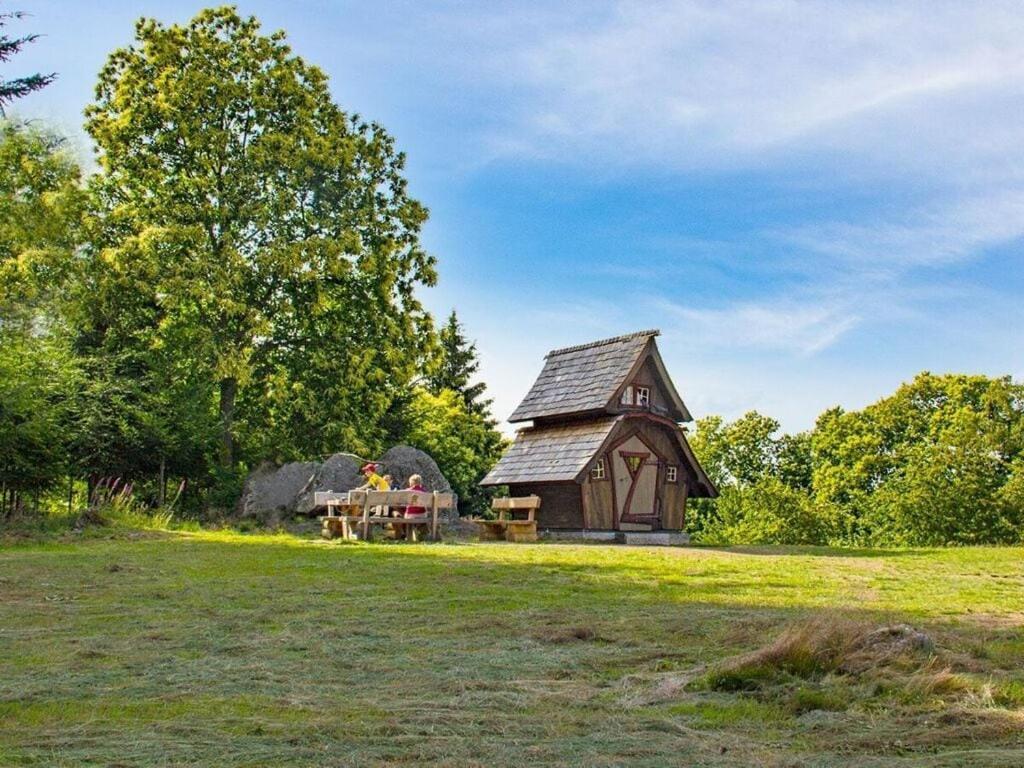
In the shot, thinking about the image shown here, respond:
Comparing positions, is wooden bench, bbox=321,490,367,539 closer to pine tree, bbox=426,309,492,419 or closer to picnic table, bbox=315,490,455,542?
picnic table, bbox=315,490,455,542

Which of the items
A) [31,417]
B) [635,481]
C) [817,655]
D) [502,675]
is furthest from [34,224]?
[817,655]

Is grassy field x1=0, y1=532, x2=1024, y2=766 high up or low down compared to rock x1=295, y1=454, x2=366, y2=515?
down

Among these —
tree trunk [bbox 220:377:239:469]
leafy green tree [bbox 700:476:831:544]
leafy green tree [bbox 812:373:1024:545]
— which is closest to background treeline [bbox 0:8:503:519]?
tree trunk [bbox 220:377:239:469]

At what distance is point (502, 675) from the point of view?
19.5ft

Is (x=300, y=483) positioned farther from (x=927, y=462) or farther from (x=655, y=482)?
(x=927, y=462)

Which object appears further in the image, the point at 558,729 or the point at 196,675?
the point at 196,675

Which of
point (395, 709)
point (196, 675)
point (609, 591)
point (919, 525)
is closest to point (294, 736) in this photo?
point (395, 709)

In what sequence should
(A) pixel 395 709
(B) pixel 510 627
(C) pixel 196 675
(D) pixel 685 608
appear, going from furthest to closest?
1. (D) pixel 685 608
2. (B) pixel 510 627
3. (C) pixel 196 675
4. (A) pixel 395 709

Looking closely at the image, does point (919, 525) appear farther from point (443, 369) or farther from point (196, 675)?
point (196, 675)

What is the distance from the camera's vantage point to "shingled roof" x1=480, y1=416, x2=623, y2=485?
27.4 metres

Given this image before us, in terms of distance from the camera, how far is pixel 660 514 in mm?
29734

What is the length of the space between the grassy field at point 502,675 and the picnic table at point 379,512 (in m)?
8.94

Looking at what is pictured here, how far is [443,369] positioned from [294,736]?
50708 mm

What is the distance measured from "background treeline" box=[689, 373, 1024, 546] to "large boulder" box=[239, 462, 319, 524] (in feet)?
67.9
